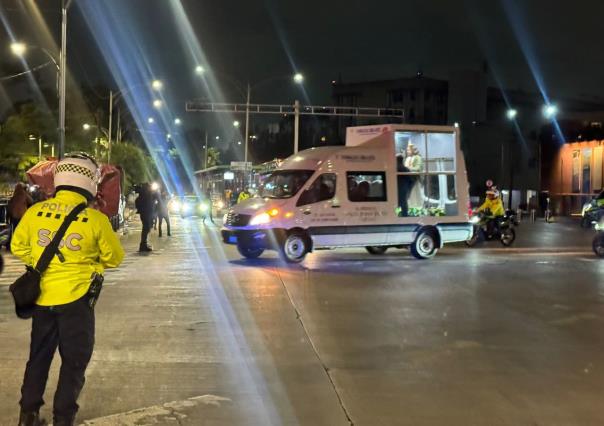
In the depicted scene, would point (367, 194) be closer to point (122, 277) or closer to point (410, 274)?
point (410, 274)

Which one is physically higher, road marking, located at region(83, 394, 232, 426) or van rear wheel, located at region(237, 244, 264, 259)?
van rear wheel, located at region(237, 244, 264, 259)

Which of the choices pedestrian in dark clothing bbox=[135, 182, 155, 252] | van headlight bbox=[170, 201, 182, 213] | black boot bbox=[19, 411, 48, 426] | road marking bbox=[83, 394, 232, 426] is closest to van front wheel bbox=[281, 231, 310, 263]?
pedestrian in dark clothing bbox=[135, 182, 155, 252]

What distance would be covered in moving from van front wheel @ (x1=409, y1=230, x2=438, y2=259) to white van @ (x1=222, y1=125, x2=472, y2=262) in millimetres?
24

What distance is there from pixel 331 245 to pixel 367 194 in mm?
1485

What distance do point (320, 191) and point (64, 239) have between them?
11.4 metres

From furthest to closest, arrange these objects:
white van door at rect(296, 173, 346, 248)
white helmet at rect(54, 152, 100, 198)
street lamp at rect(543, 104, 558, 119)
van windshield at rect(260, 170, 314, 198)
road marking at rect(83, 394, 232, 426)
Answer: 1. street lamp at rect(543, 104, 558, 119)
2. van windshield at rect(260, 170, 314, 198)
3. white van door at rect(296, 173, 346, 248)
4. road marking at rect(83, 394, 232, 426)
5. white helmet at rect(54, 152, 100, 198)

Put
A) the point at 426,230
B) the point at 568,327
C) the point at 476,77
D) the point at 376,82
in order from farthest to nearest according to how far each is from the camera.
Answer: the point at 376,82 < the point at 476,77 < the point at 426,230 < the point at 568,327

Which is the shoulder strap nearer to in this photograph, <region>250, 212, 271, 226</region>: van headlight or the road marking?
the road marking

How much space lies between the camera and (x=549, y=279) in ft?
42.4

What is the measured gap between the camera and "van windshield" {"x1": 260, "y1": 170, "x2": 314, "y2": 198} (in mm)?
15336

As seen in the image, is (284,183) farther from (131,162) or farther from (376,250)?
(131,162)

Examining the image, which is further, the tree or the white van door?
the tree

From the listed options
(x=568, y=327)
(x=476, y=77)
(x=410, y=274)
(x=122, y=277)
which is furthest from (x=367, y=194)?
(x=476, y=77)

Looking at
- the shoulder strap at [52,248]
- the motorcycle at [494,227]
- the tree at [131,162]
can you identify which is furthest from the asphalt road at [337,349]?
the tree at [131,162]
